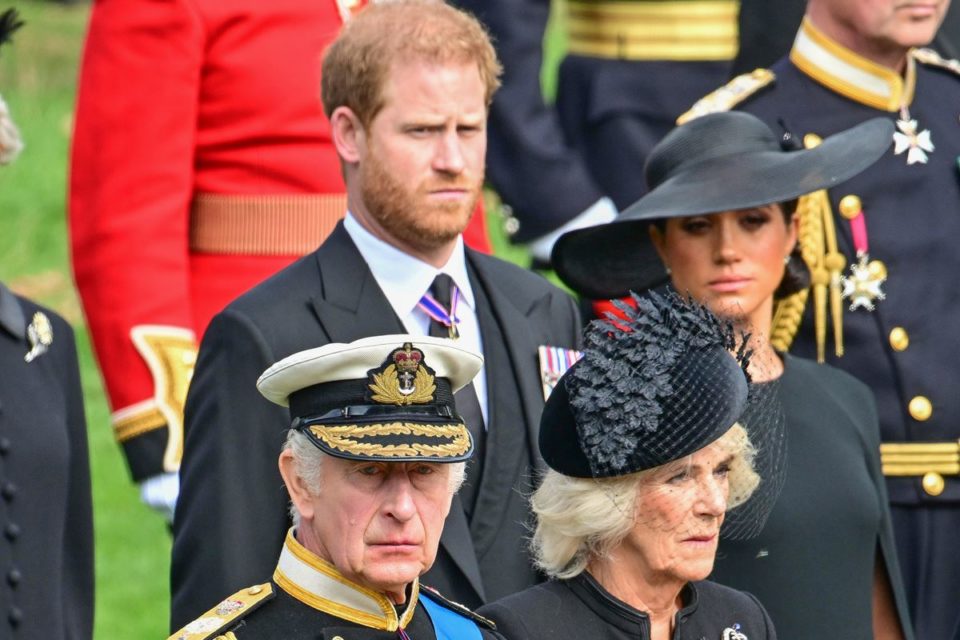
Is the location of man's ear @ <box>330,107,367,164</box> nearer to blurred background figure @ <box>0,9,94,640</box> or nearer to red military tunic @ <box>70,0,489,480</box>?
blurred background figure @ <box>0,9,94,640</box>

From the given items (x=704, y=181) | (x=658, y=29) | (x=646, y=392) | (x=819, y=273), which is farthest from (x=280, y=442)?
(x=658, y=29)

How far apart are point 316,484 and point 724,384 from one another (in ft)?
2.79

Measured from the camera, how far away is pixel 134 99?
22.1 ft

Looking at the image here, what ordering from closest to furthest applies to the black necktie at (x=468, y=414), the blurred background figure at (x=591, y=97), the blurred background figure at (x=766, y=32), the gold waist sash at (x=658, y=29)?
the black necktie at (x=468, y=414)
the blurred background figure at (x=766, y=32)
the blurred background figure at (x=591, y=97)
the gold waist sash at (x=658, y=29)

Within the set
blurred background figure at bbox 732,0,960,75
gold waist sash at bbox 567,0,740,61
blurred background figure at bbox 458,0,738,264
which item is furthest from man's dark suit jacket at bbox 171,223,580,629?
gold waist sash at bbox 567,0,740,61

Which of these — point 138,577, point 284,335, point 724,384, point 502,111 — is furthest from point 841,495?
point 138,577

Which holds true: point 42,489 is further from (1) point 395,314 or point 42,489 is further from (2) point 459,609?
(2) point 459,609

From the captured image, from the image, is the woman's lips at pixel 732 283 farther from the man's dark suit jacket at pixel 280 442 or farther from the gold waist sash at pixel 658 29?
the gold waist sash at pixel 658 29

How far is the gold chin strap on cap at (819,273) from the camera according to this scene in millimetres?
6453

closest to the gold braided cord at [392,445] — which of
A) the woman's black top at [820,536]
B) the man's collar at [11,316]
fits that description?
the woman's black top at [820,536]

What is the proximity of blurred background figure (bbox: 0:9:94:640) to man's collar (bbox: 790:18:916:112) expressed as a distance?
207 centimetres

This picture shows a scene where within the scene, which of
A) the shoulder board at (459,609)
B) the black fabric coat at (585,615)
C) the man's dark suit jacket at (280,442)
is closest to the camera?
the shoulder board at (459,609)

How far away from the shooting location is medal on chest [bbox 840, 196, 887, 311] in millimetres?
6500

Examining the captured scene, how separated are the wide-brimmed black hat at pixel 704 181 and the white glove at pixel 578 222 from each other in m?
1.07
